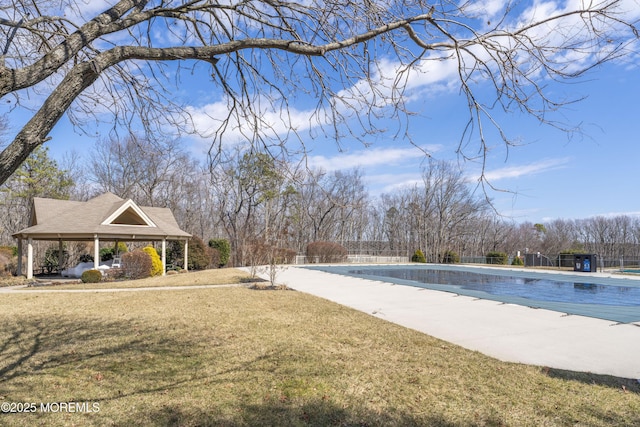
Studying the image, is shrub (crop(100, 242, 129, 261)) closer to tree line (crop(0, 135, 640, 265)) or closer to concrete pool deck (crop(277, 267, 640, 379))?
tree line (crop(0, 135, 640, 265))

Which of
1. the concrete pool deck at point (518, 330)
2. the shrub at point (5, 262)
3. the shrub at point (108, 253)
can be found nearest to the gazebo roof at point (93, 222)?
the shrub at point (5, 262)

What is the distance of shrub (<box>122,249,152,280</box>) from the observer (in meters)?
17.2

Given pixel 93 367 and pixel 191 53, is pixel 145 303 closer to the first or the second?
pixel 93 367

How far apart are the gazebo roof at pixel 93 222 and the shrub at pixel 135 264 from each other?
1.32 m

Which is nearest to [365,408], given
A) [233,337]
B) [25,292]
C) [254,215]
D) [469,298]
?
[233,337]

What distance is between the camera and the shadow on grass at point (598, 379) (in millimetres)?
4175

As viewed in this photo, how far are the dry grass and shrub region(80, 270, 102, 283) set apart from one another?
9091mm

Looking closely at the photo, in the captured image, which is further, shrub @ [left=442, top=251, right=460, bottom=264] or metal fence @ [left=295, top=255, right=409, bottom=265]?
shrub @ [left=442, top=251, right=460, bottom=264]

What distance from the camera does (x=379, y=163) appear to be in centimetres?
463

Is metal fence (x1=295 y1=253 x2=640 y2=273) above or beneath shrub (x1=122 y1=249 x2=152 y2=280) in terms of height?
beneath

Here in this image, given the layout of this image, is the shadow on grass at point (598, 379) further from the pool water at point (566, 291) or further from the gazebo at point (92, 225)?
the gazebo at point (92, 225)

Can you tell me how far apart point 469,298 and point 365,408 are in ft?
25.7

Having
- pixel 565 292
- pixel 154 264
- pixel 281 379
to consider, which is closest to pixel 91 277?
pixel 154 264

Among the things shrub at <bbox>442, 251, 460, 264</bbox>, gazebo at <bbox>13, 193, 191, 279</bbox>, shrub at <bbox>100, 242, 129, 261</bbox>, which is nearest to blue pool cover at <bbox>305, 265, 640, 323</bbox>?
gazebo at <bbox>13, 193, 191, 279</bbox>
